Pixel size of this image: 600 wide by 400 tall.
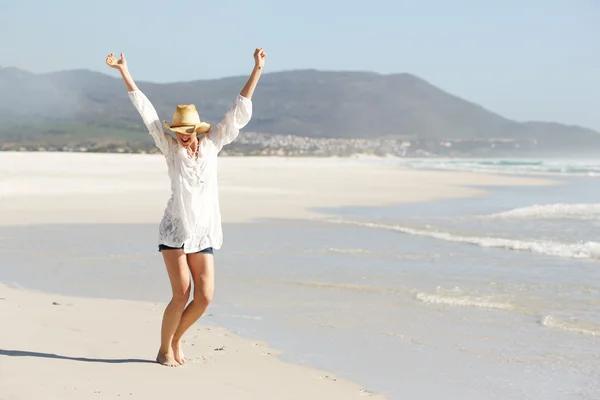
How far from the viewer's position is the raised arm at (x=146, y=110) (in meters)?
5.20

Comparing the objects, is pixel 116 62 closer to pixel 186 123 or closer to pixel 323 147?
pixel 186 123

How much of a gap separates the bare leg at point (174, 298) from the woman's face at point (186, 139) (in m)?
0.61

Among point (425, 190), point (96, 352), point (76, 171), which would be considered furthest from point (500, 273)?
point (76, 171)

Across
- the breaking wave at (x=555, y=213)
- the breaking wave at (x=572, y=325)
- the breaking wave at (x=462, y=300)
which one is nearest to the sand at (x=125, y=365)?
the breaking wave at (x=462, y=300)

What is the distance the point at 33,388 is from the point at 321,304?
11.0 feet

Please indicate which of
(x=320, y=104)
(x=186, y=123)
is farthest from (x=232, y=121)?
(x=320, y=104)

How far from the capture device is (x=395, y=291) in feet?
27.3

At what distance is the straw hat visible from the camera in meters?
5.11

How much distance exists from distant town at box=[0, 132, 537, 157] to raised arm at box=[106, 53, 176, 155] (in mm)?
57431

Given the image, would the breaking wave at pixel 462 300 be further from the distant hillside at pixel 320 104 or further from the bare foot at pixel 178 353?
the distant hillside at pixel 320 104

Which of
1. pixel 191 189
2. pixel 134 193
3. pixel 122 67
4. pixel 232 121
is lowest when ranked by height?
pixel 134 193

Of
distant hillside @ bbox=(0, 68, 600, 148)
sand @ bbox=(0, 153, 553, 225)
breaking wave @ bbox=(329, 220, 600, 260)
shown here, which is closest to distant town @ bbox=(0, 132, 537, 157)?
distant hillside @ bbox=(0, 68, 600, 148)

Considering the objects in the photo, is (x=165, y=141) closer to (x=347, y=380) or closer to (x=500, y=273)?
(x=347, y=380)

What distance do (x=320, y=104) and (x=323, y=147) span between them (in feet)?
257
